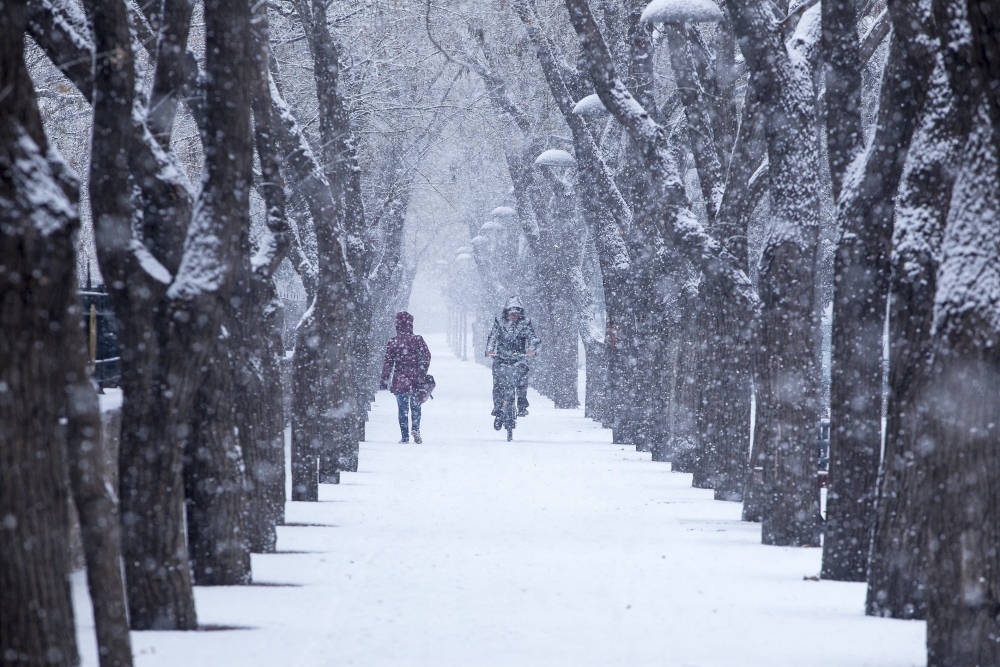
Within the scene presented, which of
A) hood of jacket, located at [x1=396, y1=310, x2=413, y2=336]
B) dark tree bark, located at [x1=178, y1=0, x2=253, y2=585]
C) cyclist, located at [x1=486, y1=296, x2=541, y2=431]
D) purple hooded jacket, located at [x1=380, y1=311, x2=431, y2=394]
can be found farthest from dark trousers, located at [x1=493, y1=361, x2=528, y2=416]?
dark tree bark, located at [x1=178, y1=0, x2=253, y2=585]

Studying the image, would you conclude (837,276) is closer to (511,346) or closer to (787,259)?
(787,259)

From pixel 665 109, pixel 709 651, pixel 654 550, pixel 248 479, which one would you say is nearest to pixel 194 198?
pixel 248 479

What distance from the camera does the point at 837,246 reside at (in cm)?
882

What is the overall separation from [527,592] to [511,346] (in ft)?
50.4

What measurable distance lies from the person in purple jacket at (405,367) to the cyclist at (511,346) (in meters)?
2.04

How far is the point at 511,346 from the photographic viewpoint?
23875mm

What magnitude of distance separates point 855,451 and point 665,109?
11091 mm

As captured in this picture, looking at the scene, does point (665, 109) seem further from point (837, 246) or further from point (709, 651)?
point (709, 651)

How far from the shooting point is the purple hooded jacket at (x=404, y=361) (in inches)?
833

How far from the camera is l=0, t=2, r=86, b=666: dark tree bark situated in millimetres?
4355

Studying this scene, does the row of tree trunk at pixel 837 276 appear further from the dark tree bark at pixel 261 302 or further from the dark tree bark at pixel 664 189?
the dark tree bark at pixel 261 302

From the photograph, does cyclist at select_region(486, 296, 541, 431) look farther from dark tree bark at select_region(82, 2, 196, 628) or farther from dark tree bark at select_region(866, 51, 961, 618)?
dark tree bark at select_region(82, 2, 196, 628)

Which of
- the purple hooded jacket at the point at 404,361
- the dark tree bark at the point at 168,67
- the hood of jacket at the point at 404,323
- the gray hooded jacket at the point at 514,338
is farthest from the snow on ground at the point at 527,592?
the gray hooded jacket at the point at 514,338

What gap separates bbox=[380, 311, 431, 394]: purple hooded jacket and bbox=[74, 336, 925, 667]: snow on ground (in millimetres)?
5170
